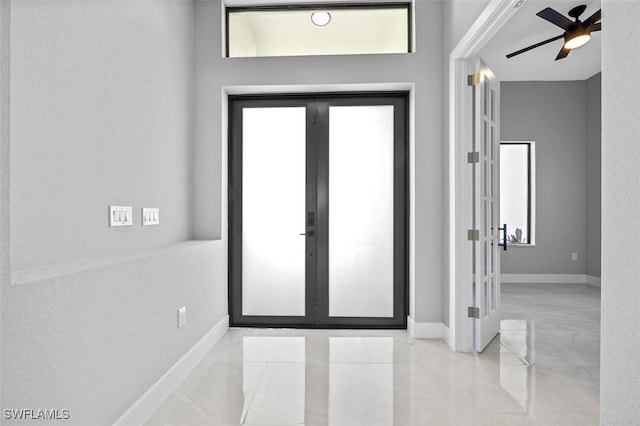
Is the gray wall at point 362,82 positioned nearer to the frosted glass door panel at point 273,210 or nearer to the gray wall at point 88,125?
the frosted glass door panel at point 273,210

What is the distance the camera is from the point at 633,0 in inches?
39.4

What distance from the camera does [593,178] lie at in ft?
18.3

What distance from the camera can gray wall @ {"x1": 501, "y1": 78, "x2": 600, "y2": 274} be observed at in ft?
18.9

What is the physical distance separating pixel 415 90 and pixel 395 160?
24.9 inches

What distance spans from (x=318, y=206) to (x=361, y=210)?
404mm

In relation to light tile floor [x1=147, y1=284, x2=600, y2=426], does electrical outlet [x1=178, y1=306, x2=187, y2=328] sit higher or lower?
higher

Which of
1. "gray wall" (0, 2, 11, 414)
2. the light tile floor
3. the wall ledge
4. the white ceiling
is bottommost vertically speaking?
the light tile floor

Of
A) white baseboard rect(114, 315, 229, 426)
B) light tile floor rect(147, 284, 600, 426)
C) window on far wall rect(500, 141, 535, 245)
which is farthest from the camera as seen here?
window on far wall rect(500, 141, 535, 245)

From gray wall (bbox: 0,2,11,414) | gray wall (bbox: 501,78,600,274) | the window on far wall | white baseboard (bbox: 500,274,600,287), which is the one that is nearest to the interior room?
gray wall (bbox: 0,2,11,414)

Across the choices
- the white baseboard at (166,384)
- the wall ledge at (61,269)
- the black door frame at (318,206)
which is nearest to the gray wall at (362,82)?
the black door frame at (318,206)

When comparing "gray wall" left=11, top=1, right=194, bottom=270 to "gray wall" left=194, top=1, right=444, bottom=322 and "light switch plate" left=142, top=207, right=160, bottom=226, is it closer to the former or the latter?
"light switch plate" left=142, top=207, right=160, bottom=226

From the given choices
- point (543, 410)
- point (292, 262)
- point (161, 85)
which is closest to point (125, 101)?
point (161, 85)

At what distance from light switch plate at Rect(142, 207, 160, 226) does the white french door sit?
7.63 feet

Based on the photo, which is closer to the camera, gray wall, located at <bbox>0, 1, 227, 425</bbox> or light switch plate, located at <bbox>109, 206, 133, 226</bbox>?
gray wall, located at <bbox>0, 1, 227, 425</bbox>
